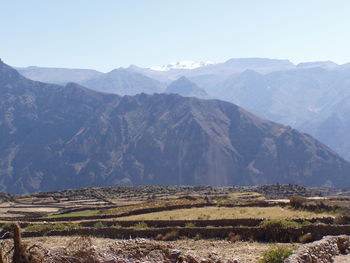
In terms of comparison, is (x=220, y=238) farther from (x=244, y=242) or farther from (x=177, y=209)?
(x=177, y=209)

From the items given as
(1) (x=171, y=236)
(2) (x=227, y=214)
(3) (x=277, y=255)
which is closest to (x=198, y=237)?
(1) (x=171, y=236)

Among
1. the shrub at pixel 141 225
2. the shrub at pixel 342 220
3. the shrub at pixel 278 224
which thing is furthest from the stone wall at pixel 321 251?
the shrub at pixel 141 225

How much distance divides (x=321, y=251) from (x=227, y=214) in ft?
67.1

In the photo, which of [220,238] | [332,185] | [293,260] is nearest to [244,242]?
[220,238]

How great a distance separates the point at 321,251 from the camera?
1881 cm

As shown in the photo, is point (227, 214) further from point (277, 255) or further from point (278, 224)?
point (277, 255)

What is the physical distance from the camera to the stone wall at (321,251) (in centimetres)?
1620

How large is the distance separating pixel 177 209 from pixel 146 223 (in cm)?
947

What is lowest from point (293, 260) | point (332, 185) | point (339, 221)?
point (332, 185)

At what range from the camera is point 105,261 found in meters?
13.8

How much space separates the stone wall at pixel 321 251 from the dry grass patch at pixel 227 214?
12.3 m

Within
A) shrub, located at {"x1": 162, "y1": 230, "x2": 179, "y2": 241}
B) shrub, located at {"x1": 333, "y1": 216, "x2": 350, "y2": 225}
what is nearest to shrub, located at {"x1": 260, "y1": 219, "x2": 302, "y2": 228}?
shrub, located at {"x1": 333, "y1": 216, "x2": 350, "y2": 225}

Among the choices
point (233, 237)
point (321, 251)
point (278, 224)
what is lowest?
point (233, 237)

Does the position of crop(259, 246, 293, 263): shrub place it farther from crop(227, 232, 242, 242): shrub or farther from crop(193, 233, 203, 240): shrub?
crop(193, 233, 203, 240): shrub
